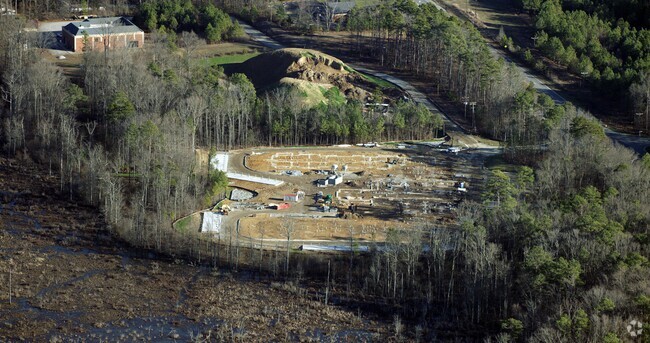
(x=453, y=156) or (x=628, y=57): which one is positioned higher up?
(x=628, y=57)

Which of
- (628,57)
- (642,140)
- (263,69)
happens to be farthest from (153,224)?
(628,57)

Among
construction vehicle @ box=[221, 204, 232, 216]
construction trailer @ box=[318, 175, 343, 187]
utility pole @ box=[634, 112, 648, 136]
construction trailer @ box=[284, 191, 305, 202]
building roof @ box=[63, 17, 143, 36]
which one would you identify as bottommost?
construction vehicle @ box=[221, 204, 232, 216]

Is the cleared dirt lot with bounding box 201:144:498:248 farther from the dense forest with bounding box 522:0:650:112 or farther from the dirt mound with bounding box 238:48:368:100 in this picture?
the dense forest with bounding box 522:0:650:112

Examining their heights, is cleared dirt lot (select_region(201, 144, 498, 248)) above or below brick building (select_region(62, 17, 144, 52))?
below

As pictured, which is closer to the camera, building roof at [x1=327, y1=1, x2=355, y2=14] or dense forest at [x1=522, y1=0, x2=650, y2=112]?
dense forest at [x1=522, y1=0, x2=650, y2=112]

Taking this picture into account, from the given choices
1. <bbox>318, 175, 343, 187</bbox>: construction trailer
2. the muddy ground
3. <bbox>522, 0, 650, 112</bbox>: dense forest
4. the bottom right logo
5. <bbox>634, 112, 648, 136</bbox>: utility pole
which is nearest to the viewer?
the bottom right logo

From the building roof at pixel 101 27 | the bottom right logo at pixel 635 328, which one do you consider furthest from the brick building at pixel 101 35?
the bottom right logo at pixel 635 328

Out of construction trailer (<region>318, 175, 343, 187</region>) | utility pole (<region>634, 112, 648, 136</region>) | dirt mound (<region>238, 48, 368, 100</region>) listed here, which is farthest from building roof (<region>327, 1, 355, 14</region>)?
construction trailer (<region>318, 175, 343, 187</region>)

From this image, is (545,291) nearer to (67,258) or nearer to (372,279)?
(372,279)
